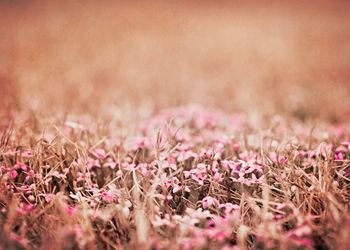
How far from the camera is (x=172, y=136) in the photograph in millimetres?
2352

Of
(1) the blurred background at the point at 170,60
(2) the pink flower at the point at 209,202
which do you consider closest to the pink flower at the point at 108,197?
(2) the pink flower at the point at 209,202

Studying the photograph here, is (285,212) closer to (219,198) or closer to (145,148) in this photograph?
(219,198)

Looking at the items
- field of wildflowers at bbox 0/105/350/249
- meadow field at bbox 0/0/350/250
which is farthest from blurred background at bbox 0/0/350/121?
field of wildflowers at bbox 0/105/350/249

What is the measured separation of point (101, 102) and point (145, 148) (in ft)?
4.47

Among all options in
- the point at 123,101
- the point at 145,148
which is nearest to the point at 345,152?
the point at 145,148

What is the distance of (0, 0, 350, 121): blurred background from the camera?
3695 millimetres

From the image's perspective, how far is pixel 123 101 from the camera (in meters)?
3.67

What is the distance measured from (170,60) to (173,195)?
12.7ft

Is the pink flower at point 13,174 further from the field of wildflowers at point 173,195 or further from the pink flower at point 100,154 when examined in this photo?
the pink flower at point 100,154

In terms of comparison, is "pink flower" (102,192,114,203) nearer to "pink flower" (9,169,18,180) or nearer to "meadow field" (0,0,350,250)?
"meadow field" (0,0,350,250)

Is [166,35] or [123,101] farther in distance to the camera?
[166,35]

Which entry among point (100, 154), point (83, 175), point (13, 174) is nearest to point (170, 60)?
point (100, 154)

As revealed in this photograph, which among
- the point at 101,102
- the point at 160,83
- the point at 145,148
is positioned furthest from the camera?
the point at 160,83

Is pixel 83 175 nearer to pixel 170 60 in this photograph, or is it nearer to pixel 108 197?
pixel 108 197
